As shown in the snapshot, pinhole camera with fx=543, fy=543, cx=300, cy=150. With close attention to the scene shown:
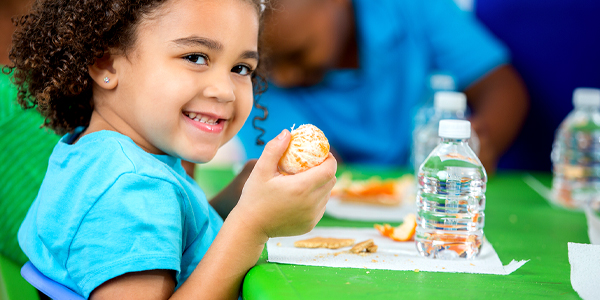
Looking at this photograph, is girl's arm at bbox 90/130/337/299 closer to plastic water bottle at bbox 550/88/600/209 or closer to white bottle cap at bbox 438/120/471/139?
white bottle cap at bbox 438/120/471/139

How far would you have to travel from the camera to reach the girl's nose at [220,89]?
3.06 ft

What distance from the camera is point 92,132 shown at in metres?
0.95

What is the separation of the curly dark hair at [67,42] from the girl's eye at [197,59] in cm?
10

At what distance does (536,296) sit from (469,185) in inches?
11.5

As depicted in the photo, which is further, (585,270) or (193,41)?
(193,41)

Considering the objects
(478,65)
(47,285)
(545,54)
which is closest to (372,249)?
(47,285)

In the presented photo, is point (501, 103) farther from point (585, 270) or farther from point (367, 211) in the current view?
point (585, 270)

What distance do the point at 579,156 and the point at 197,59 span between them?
1.56 metres

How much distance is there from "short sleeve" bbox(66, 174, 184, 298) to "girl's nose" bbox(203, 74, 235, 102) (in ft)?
0.64

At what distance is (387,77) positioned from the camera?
2.90 meters

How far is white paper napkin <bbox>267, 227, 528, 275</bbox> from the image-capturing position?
86cm

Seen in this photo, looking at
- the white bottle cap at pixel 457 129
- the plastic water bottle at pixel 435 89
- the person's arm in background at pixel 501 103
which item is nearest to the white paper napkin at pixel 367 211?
the white bottle cap at pixel 457 129

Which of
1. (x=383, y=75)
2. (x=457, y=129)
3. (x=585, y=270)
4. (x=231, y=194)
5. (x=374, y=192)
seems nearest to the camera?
(x=585, y=270)

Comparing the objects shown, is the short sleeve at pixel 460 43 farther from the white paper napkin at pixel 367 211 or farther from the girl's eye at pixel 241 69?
the girl's eye at pixel 241 69
